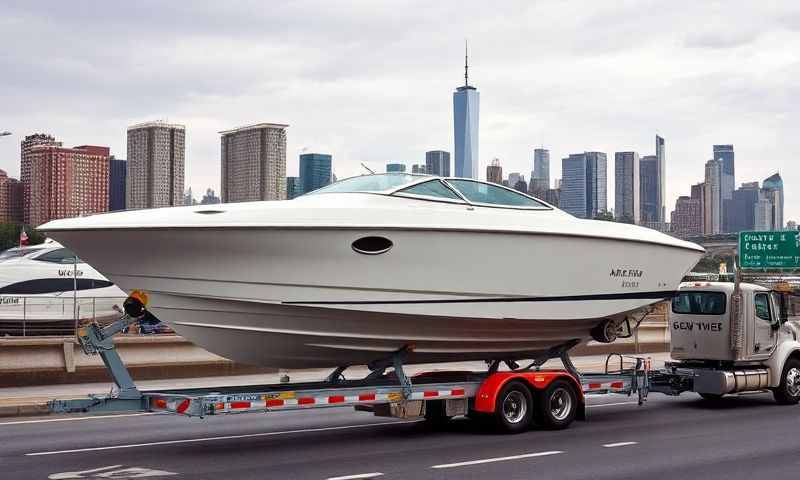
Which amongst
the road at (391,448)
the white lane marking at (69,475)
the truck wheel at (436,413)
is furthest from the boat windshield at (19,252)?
the white lane marking at (69,475)

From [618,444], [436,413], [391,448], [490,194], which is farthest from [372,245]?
[618,444]

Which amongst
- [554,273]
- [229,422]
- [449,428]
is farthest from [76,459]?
[554,273]

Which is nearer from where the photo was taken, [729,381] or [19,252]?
[729,381]

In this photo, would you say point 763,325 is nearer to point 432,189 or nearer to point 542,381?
point 542,381

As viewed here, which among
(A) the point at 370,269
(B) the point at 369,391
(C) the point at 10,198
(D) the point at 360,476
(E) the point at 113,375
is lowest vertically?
(D) the point at 360,476

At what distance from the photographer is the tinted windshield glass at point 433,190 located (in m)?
11.8

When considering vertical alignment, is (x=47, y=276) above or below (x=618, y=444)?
above

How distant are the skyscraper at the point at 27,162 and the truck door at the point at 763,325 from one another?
5403 inches

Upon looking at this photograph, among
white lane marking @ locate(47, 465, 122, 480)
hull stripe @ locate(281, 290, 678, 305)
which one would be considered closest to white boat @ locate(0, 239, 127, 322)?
hull stripe @ locate(281, 290, 678, 305)

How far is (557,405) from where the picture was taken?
12.7 meters

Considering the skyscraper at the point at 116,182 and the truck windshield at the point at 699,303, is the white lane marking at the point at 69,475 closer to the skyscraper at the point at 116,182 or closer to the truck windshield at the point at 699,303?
the truck windshield at the point at 699,303

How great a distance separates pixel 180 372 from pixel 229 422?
4777 millimetres

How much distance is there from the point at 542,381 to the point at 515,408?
0.48 metres

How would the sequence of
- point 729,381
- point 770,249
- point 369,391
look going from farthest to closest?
point 770,249 < point 729,381 < point 369,391
